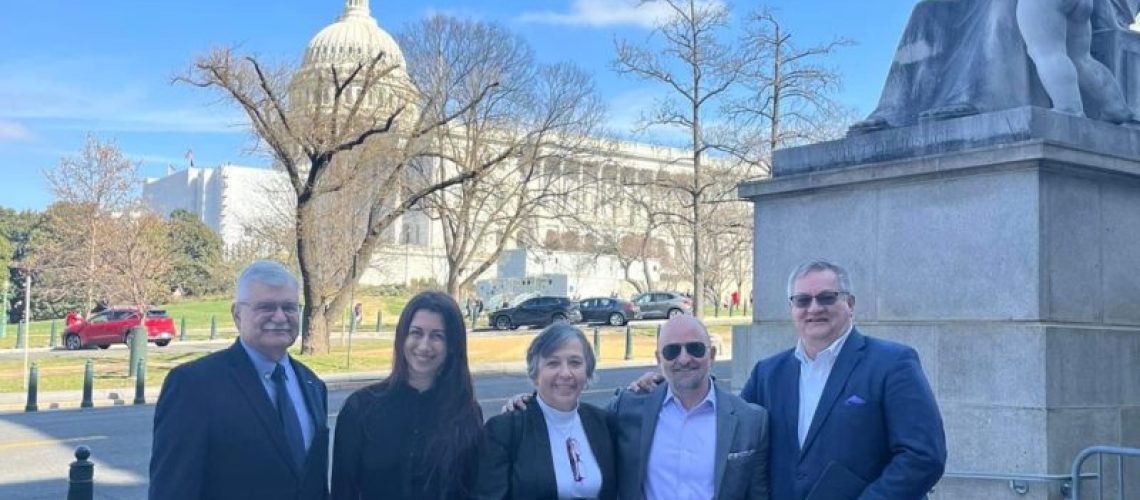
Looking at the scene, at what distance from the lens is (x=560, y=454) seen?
12.4ft

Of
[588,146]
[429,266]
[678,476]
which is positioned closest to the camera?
[678,476]

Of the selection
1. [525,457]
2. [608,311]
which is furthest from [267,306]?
[608,311]

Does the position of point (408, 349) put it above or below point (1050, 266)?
below

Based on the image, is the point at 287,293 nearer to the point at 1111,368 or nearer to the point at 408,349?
the point at 408,349

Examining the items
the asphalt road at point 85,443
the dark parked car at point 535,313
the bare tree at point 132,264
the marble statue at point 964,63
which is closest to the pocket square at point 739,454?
the marble statue at point 964,63

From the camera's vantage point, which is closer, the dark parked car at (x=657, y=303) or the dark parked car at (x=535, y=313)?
the dark parked car at (x=535, y=313)

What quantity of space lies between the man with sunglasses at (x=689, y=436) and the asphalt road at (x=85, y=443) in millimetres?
7831

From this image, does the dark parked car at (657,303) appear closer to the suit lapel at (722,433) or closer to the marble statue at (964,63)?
the marble statue at (964,63)

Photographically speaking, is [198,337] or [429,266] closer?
[198,337]

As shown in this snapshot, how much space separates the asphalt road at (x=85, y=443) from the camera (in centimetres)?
1059

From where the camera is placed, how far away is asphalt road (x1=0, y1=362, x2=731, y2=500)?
10594 mm

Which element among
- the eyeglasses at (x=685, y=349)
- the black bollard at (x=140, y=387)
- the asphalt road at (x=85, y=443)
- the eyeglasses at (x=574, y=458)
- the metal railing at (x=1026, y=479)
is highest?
the eyeglasses at (x=685, y=349)

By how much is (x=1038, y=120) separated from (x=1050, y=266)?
0.91 metres

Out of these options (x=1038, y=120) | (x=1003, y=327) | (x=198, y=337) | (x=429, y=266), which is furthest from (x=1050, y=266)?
(x=429, y=266)
